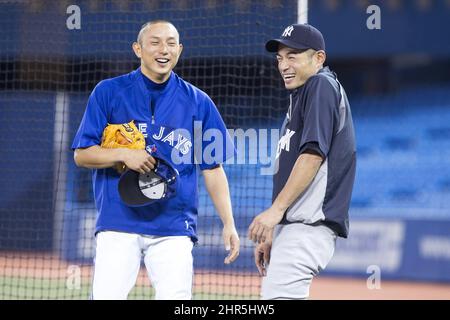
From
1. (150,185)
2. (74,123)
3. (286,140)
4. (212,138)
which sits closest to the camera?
(286,140)

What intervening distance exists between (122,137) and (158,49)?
59 cm

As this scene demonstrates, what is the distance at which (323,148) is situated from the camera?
15.0ft

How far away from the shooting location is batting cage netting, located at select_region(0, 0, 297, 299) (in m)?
12.2

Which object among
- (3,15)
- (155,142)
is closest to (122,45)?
(3,15)

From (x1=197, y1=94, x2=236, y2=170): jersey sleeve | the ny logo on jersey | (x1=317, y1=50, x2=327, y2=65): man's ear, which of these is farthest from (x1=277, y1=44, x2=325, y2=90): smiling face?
(x1=197, y1=94, x2=236, y2=170): jersey sleeve

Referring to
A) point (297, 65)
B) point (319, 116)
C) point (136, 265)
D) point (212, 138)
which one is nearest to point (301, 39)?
point (297, 65)

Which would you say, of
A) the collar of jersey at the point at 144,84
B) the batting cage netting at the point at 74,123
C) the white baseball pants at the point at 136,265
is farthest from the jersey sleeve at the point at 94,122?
the batting cage netting at the point at 74,123

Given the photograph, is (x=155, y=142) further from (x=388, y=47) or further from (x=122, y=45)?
(x=388, y=47)

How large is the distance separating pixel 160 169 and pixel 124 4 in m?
8.11

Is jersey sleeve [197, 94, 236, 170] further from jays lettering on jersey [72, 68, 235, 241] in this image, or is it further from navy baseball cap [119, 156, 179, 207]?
navy baseball cap [119, 156, 179, 207]

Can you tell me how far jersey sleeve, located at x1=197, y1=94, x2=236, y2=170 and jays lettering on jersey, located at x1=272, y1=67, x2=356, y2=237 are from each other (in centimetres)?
79

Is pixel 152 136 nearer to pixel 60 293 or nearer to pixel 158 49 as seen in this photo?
pixel 158 49

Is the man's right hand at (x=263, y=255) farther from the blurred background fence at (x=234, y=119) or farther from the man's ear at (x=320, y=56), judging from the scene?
the blurred background fence at (x=234, y=119)

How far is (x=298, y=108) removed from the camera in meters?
4.79
